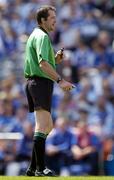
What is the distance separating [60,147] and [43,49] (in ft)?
13.4

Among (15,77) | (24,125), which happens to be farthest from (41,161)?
(15,77)

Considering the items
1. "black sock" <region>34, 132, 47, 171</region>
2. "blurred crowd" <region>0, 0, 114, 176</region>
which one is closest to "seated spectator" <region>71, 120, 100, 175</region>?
"blurred crowd" <region>0, 0, 114, 176</region>

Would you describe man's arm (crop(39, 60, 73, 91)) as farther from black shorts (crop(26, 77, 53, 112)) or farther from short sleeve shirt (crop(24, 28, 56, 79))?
black shorts (crop(26, 77, 53, 112))

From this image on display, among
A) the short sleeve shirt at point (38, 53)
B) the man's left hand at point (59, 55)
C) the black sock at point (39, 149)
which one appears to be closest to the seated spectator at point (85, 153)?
the man's left hand at point (59, 55)

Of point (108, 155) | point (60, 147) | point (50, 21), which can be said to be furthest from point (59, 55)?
point (108, 155)

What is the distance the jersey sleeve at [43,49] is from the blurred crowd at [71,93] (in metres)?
3.79

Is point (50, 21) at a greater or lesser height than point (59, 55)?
greater

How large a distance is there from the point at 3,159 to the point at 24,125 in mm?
671

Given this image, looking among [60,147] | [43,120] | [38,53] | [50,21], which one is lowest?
[43,120]

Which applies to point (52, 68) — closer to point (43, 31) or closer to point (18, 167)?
point (43, 31)

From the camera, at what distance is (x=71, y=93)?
11.8 m

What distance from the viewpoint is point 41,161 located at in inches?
267

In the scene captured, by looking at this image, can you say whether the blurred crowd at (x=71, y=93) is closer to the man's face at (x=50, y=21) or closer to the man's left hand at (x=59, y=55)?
the man's left hand at (x=59, y=55)

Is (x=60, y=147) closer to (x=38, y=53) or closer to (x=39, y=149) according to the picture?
(x=39, y=149)
